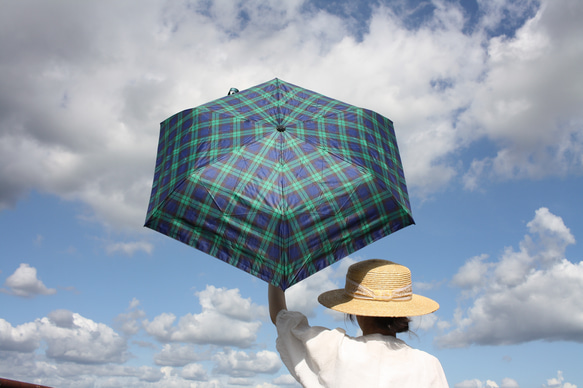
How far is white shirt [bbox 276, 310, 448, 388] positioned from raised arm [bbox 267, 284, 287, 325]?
1.25ft

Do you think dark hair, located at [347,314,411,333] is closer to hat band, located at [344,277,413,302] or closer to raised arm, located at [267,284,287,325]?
hat band, located at [344,277,413,302]

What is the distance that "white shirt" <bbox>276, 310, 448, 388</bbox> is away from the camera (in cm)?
359

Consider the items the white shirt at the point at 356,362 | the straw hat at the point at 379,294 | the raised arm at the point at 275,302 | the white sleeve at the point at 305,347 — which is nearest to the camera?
the white shirt at the point at 356,362

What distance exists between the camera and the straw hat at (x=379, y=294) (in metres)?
3.87

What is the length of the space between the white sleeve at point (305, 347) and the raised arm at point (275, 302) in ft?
0.50

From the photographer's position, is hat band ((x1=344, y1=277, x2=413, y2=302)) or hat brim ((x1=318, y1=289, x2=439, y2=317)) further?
hat band ((x1=344, y1=277, x2=413, y2=302))

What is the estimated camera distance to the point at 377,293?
396 centimetres

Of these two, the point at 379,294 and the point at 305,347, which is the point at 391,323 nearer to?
the point at 379,294

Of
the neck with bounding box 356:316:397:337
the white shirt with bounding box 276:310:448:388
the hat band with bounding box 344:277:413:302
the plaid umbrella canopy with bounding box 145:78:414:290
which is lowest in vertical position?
the white shirt with bounding box 276:310:448:388

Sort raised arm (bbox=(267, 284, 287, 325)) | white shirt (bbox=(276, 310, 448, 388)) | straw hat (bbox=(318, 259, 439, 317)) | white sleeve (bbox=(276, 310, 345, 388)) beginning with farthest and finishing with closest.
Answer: raised arm (bbox=(267, 284, 287, 325))
straw hat (bbox=(318, 259, 439, 317))
white sleeve (bbox=(276, 310, 345, 388))
white shirt (bbox=(276, 310, 448, 388))

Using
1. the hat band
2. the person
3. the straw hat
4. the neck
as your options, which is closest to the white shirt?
the person

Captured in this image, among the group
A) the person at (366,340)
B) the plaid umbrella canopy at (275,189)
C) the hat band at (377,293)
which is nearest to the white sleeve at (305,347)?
the person at (366,340)

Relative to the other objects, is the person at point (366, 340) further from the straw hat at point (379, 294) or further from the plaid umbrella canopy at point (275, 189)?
the plaid umbrella canopy at point (275, 189)

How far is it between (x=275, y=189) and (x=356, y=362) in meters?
1.49
